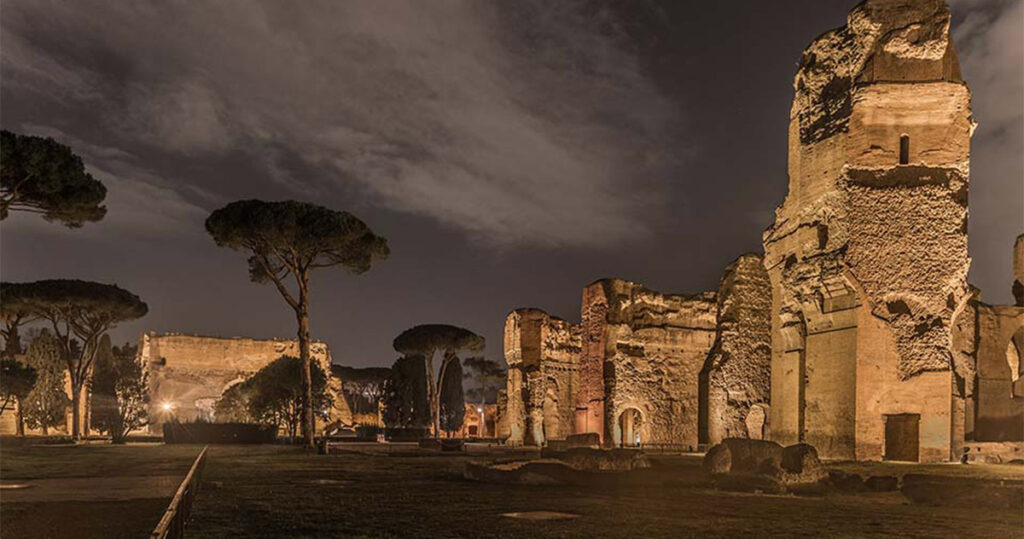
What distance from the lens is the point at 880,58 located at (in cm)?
1753

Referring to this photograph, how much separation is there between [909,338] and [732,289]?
28.2ft

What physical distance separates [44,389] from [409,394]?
17.8m

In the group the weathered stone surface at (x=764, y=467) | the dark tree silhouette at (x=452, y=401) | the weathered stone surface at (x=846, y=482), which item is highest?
the weathered stone surface at (x=764, y=467)

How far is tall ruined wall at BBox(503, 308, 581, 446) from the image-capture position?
97.9 ft

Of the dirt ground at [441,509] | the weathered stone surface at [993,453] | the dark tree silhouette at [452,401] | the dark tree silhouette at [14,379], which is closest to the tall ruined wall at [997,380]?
the weathered stone surface at [993,453]

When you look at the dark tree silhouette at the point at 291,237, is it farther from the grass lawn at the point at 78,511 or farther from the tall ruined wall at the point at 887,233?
the tall ruined wall at the point at 887,233

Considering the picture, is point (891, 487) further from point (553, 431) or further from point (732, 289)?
point (553, 431)

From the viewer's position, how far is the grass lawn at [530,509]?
22.3 ft

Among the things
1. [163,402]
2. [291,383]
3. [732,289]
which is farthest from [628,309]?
[163,402]

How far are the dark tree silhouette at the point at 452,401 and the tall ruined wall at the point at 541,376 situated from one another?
1511cm

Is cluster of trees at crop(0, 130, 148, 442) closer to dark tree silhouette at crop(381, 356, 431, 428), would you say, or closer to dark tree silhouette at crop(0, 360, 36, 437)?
dark tree silhouette at crop(0, 360, 36, 437)

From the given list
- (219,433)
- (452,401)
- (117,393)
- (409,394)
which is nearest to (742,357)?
(219,433)

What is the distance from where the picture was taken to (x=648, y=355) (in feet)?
88.6

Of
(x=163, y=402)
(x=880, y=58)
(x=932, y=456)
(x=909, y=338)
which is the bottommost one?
(x=163, y=402)
